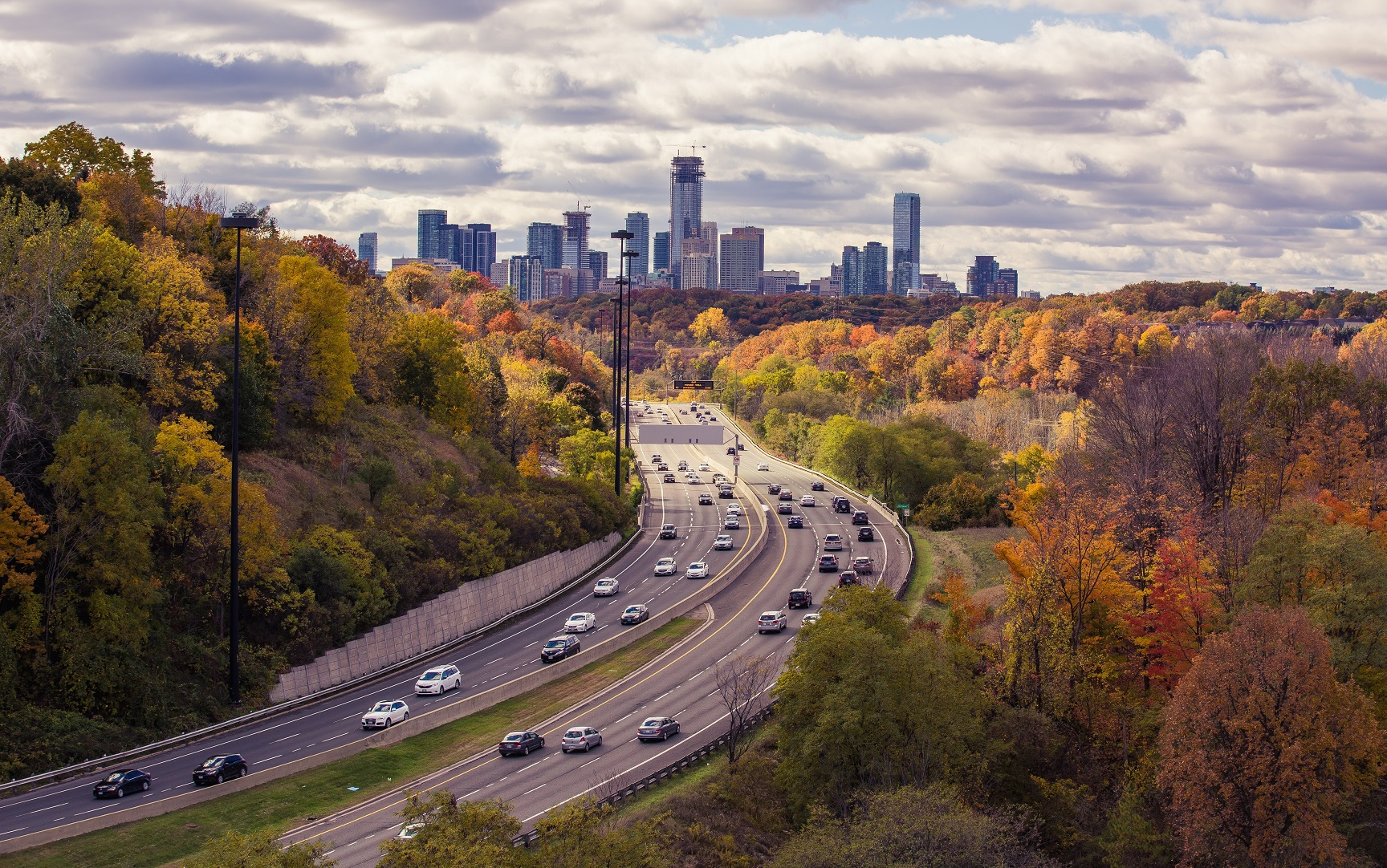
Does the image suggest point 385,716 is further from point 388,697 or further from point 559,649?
point 559,649

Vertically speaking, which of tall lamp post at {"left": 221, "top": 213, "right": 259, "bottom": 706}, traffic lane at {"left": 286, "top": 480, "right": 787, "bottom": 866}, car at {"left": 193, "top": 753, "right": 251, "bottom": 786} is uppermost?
tall lamp post at {"left": 221, "top": 213, "right": 259, "bottom": 706}

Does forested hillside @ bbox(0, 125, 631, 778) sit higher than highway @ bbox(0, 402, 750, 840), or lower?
higher

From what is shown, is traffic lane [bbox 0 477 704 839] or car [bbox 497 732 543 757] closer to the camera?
traffic lane [bbox 0 477 704 839]

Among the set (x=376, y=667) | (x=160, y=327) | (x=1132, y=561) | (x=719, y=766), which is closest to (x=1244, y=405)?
(x=1132, y=561)

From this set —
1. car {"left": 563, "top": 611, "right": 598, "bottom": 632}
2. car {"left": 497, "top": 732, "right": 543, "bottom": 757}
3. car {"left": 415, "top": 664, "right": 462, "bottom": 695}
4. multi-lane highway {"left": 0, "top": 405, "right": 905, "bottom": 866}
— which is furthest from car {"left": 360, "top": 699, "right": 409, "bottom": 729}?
car {"left": 563, "top": 611, "right": 598, "bottom": 632}

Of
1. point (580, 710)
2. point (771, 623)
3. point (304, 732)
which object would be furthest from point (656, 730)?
point (771, 623)

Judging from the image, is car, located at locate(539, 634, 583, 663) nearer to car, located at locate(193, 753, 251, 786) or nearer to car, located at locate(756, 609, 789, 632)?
car, located at locate(756, 609, 789, 632)

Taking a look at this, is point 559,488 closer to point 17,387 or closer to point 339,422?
point 339,422
